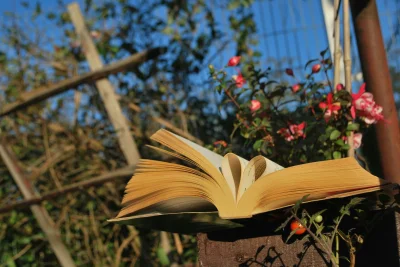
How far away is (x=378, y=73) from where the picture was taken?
1.50 meters

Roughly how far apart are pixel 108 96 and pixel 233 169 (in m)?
2.29

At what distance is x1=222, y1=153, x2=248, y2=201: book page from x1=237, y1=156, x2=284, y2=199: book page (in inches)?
0.4

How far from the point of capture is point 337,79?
162 cm

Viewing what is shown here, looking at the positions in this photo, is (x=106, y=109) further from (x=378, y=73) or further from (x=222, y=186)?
(x=222, y=186)

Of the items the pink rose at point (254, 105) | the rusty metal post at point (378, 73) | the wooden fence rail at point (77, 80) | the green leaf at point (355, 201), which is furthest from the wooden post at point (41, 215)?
the green leaf at point (355, 201)

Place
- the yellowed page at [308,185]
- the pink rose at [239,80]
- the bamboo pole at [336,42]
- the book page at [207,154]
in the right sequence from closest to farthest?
the yellowed page at [308,185], the book page at [207,154], the bamboo pole at [336,42], the pink rose at [239,80]

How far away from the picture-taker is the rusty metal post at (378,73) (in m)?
1.44

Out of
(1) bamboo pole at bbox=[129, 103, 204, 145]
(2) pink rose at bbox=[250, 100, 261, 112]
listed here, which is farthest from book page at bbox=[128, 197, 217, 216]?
(1) bamboo pole at bbox=[129, 103, 204, 145]

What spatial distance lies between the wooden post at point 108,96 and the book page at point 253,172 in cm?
209

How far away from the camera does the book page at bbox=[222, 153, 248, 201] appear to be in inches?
40.6

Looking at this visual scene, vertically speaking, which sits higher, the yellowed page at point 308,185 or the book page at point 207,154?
the book page at point 207,154

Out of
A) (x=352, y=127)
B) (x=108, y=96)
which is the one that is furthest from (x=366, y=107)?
(x=108, y=96)

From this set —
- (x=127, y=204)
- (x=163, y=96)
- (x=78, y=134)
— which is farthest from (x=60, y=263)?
(x=127, y=204)

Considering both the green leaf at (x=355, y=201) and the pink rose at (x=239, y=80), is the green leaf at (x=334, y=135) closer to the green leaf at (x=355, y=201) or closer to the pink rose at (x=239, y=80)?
the pink rose at (x=239, y=80)
